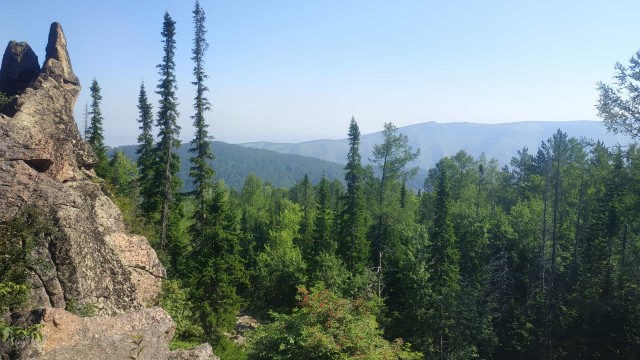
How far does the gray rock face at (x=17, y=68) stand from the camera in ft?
77.8

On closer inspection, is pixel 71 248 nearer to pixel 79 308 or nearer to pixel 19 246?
pixel 19 246

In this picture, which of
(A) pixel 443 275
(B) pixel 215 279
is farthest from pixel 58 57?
(A) pixel 443 275

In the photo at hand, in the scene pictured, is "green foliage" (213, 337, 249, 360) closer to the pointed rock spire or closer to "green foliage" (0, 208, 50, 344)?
"green foliage" (0, 208, 50, 344)

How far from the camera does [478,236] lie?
40656 millimetres

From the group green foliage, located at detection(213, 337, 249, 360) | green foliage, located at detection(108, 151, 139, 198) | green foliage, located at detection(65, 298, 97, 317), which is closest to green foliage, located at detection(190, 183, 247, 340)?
green foliage, located at detection(213, 337, 249, 360)

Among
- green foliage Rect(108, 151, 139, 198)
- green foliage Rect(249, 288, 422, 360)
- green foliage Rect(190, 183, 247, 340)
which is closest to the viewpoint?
green foliage Rect(249, 288, 422, 360)

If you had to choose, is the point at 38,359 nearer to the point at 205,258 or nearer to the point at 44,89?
the point at 44,89

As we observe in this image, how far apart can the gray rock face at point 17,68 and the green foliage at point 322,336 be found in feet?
62.7

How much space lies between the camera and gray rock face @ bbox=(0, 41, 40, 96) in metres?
23.7

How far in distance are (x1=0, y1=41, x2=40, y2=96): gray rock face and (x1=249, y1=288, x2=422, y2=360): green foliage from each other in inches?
752

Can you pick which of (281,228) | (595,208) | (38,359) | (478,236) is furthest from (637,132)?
(281,228)

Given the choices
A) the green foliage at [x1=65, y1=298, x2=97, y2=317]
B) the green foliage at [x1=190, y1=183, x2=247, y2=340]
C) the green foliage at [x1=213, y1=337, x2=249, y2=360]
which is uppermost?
the green foliage at [x1=65, y1=298, x2=97, y2=317]

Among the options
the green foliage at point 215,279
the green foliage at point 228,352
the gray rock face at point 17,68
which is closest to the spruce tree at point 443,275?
the green foliage at point 215,279

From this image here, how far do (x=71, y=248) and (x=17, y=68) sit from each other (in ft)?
50.0
